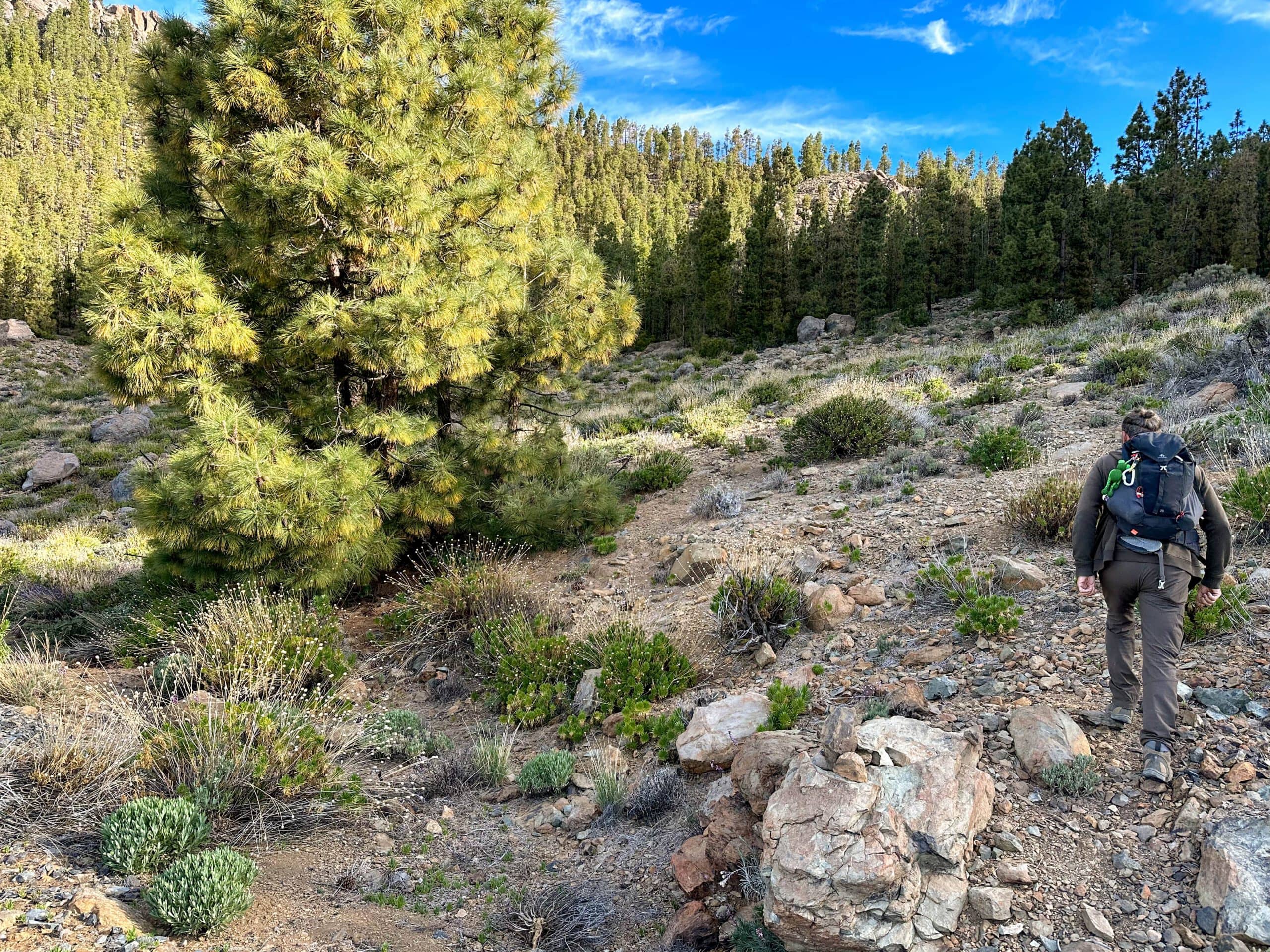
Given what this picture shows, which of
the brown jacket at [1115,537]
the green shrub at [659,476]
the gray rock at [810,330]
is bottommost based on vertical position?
the green shrub at [659,476]

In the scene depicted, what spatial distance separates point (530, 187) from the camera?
821cm

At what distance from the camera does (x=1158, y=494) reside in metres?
3.84

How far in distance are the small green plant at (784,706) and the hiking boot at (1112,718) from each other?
5.22ft

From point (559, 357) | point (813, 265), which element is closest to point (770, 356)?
point (813, 265)

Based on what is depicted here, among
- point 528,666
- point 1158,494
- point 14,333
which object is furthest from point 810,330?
point 14,333

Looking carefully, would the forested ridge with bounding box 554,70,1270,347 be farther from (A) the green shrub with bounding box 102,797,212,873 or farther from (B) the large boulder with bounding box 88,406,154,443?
(A) the green shrub with bounding box 102,797,212,873

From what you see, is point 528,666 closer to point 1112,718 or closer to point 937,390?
point 1112,718

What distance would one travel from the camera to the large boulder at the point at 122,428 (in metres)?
22.8

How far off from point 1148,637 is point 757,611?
2.95 meters

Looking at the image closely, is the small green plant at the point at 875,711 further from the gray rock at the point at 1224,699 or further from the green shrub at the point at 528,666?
the green shrub at the point at 528,666

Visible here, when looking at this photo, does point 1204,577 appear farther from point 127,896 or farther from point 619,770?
point 127,896

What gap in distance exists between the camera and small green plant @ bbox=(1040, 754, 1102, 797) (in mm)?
3463

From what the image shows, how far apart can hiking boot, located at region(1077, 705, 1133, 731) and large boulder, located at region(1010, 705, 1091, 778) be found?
130mm

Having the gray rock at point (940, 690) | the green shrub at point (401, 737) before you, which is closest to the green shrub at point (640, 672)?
the green shrub at point (401, 737)
